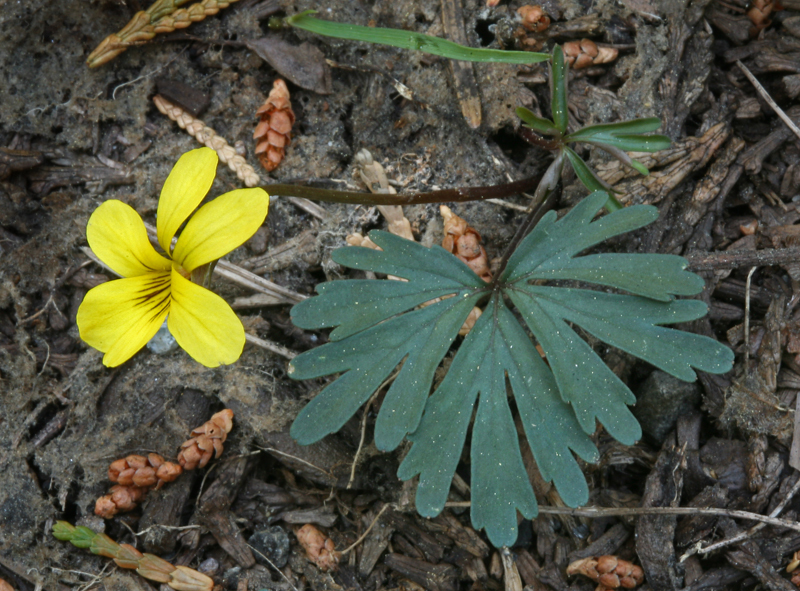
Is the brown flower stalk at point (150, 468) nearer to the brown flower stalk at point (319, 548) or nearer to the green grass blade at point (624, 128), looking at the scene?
the brown flower stalk at point (319, 548)

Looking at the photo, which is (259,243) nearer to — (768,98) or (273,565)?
(273,565)

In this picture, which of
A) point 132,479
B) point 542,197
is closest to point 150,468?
point 132,479

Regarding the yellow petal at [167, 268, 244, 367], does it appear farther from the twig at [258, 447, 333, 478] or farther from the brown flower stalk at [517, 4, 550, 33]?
the brown flower stalk at [517, 4, 550, 33]

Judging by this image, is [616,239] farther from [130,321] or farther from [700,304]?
[130,321]

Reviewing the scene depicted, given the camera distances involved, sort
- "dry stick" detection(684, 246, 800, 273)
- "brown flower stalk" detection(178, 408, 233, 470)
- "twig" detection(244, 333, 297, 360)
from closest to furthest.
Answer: "dry stick" detection(684, 246, 800, 273), "brown flower stalk" detection(178, 408, 233, 470), "twig" detection(244, 333, 297, 360)

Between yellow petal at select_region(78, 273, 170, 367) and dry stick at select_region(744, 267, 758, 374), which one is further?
dry stick at select_region(744, 267, 758, 374)

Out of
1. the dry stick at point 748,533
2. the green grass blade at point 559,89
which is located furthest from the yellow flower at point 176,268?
the dry stick at point 748,533

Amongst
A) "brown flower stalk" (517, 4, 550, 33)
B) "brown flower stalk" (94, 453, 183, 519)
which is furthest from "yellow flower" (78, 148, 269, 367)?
"brown flower stalk" (517, 4, 550, 33)
